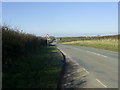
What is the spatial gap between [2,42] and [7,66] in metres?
2.06

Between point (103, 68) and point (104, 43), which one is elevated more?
point (104, 43)

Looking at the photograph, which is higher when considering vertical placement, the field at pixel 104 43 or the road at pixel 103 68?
the field at pixel 104 43

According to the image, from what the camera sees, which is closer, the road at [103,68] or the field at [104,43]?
the road at [103,68]

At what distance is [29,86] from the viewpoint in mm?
8062

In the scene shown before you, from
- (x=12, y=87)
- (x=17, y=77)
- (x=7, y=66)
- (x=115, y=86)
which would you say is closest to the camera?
(x=12, y=87)

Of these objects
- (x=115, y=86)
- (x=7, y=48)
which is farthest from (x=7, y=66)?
(x=115, y=86)

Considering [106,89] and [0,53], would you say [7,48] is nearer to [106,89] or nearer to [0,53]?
[0,53]

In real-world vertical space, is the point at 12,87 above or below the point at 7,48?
below

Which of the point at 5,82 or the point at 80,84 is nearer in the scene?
the point at 5,82

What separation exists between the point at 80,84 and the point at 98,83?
899 millimetres

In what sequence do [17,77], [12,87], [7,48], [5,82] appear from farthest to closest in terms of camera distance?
[7,48]
[17,77]
[5,82]
[12,87]

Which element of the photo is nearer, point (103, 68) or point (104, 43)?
point (103, 68)

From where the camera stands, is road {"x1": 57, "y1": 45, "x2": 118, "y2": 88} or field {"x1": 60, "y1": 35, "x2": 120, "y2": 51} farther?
field {"x1": 60, "y1": 35, "x2": 120, "y2": 51}

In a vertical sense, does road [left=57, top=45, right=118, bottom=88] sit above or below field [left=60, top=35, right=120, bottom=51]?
below
